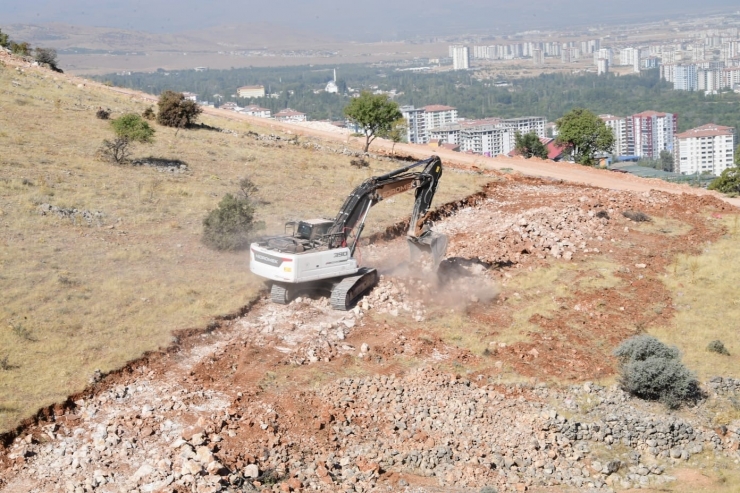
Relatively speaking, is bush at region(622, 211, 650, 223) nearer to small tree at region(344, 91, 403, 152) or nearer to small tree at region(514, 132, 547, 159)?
small tree at region(344, 91, 403, 152)

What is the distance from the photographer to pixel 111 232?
81.1 feet

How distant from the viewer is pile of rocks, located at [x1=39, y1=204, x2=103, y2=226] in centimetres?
2527

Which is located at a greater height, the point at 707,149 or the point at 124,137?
the point at 124,137

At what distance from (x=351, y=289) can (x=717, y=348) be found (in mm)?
8424

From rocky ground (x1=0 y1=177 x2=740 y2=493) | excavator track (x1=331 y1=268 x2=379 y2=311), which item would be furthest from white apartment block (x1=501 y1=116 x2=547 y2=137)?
rocky ground (x1=0 y1=177 x2=740 y2=493)

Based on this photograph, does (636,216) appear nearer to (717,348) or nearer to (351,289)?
(717,348)

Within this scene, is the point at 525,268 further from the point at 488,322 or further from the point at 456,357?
the point at 456,357

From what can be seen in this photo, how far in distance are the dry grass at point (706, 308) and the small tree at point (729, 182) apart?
12.7 metres

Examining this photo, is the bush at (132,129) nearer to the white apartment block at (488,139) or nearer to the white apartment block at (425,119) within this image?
the white apartment block at (488,139)

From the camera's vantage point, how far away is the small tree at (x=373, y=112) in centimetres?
4500

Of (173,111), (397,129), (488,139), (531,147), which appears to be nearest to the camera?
(173,111)

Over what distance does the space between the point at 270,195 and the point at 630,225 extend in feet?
42.3

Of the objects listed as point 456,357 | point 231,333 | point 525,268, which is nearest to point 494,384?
point 456,357

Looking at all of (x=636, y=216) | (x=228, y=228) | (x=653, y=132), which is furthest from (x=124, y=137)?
(x=653, y=132)
